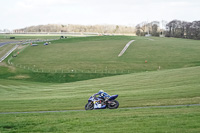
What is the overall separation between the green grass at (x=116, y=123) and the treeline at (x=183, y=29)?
151477 millimetres

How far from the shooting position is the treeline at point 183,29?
167 meters

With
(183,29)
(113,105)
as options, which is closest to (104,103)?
(113,105)

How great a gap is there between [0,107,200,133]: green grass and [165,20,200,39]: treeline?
151m

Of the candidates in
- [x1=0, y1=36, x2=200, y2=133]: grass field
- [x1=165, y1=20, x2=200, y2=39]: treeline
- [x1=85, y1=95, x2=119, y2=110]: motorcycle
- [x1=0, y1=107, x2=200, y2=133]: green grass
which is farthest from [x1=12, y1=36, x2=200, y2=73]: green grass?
[x1=165, y1=20, x2=200, y2=39]: treeline

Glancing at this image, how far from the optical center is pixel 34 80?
213ft

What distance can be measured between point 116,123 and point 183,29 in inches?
6914

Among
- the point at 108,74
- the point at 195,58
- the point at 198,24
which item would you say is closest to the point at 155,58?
the point at 195,58

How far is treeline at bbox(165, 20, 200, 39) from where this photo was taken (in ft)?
549

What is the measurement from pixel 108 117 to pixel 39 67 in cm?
6068

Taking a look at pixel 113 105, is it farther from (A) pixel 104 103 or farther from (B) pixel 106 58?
(B) pixel 106 58

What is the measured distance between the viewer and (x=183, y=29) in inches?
7190

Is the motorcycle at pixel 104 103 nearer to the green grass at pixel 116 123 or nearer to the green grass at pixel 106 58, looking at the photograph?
the green grass at pixel 116 123

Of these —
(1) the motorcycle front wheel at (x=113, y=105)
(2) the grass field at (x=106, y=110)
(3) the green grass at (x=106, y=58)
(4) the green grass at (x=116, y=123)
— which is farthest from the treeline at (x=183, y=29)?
(4) the green grass at (x=116, y=123)

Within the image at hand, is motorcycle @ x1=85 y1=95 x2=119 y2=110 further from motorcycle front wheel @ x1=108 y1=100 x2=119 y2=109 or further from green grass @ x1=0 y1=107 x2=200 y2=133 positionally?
green grass @ x1=0 y1=107 x2=200 y2=133
